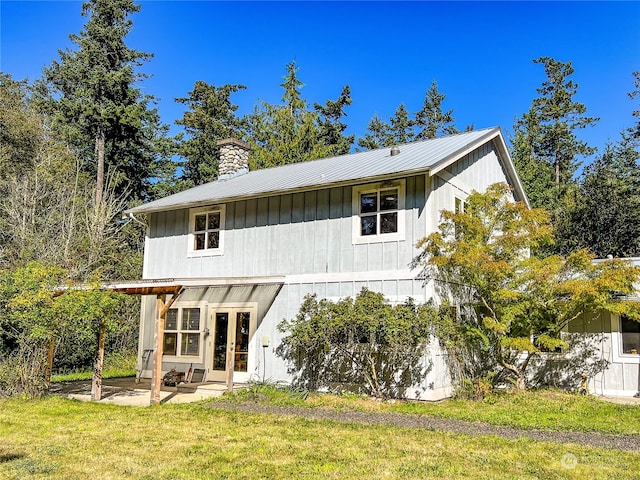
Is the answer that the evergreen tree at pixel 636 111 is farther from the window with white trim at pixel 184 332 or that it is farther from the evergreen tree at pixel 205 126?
the window with white trim at pixel 184 332

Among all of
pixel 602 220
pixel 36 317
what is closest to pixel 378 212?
pixel 36 317

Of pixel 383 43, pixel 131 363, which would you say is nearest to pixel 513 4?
pixel 383 43

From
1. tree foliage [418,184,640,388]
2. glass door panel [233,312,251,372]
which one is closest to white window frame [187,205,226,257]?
glass door panel [233,312,251,372]

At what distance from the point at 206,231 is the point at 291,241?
3.03 metres

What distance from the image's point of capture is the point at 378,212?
40.3 feet

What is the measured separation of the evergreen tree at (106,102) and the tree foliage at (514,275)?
20631 millimetres

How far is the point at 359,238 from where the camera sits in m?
12.4

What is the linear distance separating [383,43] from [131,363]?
16213 mm

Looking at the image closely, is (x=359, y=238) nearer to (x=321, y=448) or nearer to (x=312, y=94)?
(x=321, y=448)

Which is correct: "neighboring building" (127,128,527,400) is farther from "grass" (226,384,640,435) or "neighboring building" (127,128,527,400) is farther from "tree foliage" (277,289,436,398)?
"grass" (226,384,640,435)

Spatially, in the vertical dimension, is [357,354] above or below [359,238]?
below

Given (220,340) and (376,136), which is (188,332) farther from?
(376,136)

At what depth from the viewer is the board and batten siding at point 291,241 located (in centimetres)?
1189

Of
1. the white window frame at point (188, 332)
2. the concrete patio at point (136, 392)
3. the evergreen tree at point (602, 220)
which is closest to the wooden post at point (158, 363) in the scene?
the concrete patio at point (136, 392)
